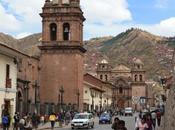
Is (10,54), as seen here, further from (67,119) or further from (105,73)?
(105,73)

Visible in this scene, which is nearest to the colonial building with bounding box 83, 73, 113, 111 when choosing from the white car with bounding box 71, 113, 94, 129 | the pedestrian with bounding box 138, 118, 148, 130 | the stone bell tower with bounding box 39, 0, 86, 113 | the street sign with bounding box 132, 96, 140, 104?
the stone bell tower with bounding box 39, 0, 86, 113

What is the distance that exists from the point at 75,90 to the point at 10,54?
2576 centimetres

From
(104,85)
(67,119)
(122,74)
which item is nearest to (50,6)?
(67,119)

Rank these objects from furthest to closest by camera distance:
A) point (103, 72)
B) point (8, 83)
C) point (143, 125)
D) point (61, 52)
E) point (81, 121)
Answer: point (103, 72) < point (61, 52) < point (81, 121) < point (8, 83) < point (143, 125)

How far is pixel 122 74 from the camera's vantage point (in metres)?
164

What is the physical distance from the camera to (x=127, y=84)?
151000mm

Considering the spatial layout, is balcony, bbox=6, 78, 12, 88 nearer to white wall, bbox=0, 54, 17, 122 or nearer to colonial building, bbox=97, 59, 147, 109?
white wall, bbox=0, 54, 17, 122

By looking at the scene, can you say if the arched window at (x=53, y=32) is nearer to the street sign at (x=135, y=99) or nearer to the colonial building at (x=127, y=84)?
the street sign at (x=135, y=99)

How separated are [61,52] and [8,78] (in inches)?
978

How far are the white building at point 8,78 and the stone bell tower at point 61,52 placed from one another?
71.3 feet

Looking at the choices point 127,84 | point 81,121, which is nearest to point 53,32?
point 81,121

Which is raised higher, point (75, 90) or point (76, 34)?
point (76, 34)

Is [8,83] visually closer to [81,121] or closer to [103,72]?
[81,121]

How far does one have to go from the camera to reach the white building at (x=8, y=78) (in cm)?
3894
